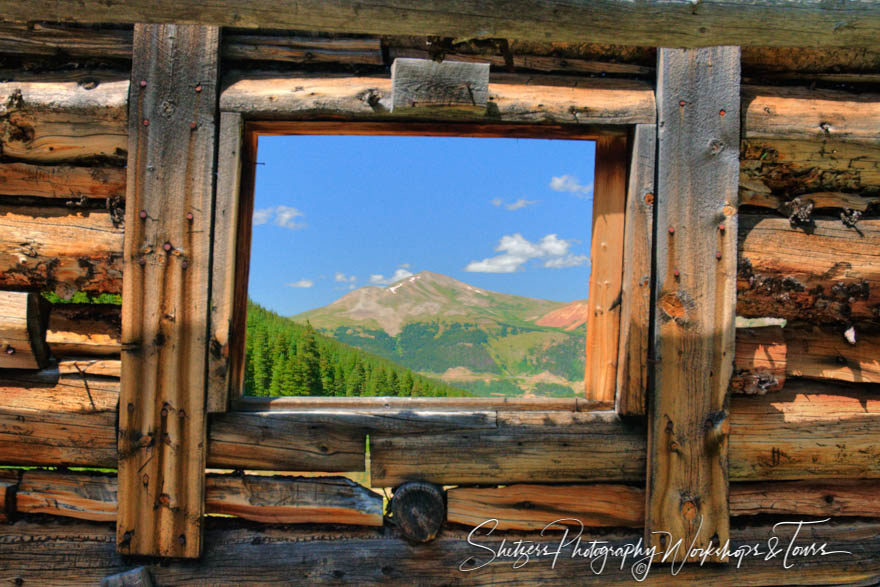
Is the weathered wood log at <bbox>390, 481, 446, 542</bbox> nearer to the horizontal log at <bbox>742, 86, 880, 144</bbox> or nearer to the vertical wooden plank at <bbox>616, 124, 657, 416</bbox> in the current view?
the vertical wooden plank at <bbox>616, 124, 657, 416</bbox>

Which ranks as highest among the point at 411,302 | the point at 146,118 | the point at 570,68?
the point at 570,68

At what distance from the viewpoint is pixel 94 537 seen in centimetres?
226

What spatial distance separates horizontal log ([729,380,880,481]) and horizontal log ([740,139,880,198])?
2.81 feet

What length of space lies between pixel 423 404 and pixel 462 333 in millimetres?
24771

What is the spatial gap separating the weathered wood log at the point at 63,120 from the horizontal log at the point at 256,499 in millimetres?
1335

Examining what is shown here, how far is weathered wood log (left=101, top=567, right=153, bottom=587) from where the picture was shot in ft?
7.08

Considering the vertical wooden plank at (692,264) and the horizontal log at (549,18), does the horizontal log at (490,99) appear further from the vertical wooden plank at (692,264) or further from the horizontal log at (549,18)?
the horizontal log at (549,18)

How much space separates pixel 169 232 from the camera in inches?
84.4

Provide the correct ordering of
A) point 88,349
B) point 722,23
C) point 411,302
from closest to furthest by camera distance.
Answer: point 722,23 < point 88,349 < point 411,302

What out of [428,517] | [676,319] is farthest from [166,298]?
[676,319]

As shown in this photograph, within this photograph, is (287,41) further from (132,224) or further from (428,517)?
(428,517)

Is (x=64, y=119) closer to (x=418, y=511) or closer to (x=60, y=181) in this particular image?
(x=60, y=181)

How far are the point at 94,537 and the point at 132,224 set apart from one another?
128 centimetres

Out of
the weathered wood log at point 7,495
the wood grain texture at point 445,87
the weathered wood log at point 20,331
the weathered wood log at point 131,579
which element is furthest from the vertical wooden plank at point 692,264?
the weathered wood log at point 7,495
